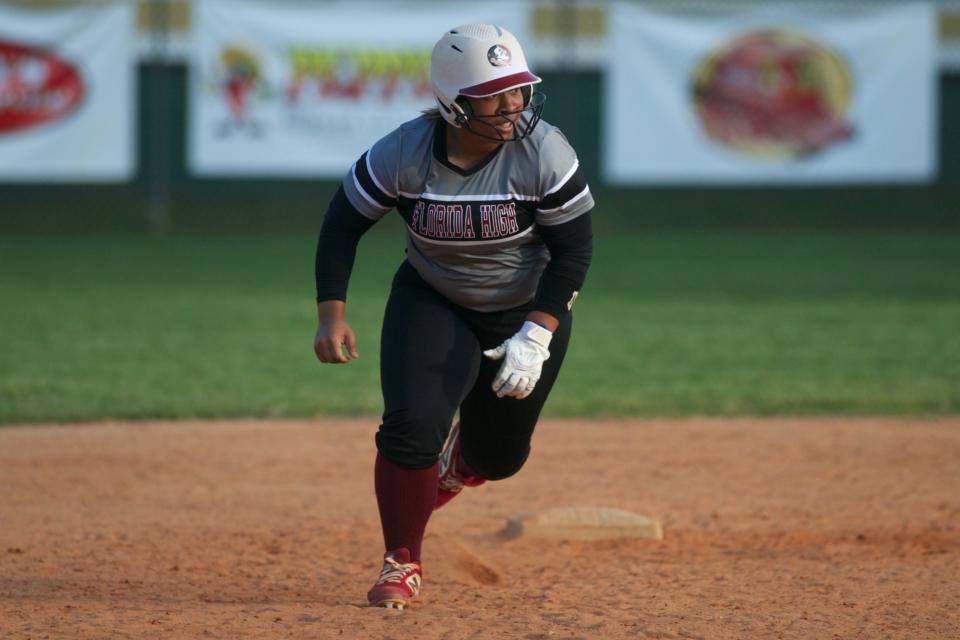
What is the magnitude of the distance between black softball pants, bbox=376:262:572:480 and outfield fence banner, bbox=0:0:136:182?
1288 centimetres

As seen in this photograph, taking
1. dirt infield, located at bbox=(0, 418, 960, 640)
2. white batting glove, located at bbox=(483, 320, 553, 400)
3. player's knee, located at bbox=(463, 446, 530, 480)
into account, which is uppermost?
white batting glove, located at bbox=(483, 320, 553, 400)

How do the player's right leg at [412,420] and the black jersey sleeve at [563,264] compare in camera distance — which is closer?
the player's right leg at [412,420]

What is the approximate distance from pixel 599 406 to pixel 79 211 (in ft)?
37.7

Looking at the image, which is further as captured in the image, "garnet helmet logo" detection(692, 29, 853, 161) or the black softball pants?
"garnet helmet logo" detection(692, 29, 853, 161)

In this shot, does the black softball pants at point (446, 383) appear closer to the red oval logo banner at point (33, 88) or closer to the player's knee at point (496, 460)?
the player's knee at point (496, 460)

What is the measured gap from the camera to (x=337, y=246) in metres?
4.16

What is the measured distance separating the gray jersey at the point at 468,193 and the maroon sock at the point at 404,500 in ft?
1.97

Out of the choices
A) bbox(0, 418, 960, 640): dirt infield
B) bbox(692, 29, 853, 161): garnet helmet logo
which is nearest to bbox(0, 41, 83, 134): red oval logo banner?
bbox(692, 29, 853, 161): garnet helmet logo

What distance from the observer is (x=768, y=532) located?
518cm

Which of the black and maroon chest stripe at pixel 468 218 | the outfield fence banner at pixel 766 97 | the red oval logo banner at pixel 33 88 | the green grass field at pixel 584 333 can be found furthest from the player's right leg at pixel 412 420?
the red oval logo banner at pixel 33 88

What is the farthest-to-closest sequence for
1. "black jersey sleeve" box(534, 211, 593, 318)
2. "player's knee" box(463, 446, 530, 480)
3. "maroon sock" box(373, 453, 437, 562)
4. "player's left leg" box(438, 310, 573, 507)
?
"player's knee" box(463, 446, 530, 480) → "player's left leg" box(438, 310, 573, 507) → "black jersey sleeve" box(534, 211, 593, 318) → "maroon sock" box(373, 453, 437, 562)

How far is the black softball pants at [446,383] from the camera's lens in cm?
395

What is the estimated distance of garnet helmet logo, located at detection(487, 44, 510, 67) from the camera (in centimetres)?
395

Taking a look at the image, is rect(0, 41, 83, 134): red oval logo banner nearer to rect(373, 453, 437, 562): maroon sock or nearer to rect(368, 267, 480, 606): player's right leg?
rect(368, 267, 480, 606): player's right leg
